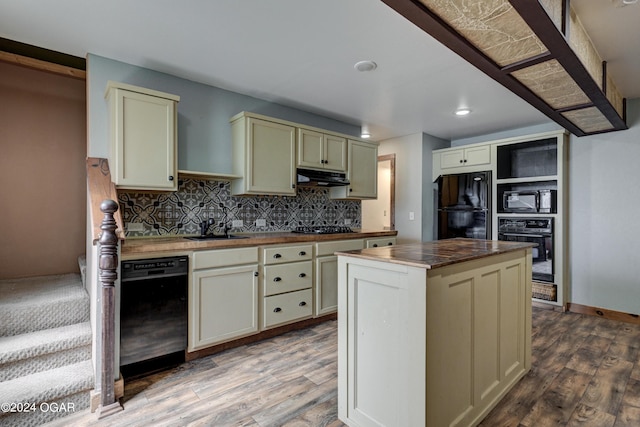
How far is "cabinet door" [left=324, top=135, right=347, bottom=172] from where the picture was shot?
3.58 meters

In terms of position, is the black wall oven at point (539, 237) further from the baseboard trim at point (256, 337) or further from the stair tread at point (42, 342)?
the stair tread at point (42, 342)

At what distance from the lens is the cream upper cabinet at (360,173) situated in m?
3.88

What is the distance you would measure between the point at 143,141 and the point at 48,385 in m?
1.66

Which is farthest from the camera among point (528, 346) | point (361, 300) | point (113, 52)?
point (113, 52)

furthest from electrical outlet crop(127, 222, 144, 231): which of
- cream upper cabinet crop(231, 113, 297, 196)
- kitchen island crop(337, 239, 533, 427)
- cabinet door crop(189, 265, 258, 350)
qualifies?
kitchen island crop(337, 239, 533, 427)

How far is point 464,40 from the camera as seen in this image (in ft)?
5.39

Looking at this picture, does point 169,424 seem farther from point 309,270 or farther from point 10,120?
point 10,120

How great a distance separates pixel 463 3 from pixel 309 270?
7.78ft

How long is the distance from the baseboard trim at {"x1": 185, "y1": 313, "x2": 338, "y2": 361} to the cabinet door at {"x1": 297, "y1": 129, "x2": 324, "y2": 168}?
5.37 feet

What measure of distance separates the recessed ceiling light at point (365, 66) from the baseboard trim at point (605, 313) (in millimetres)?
3647

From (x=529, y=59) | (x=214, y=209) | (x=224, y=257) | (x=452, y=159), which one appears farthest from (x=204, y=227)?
(x=452, y=159)

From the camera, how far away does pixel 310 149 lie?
3428mm

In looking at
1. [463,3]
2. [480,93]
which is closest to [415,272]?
[463,3]

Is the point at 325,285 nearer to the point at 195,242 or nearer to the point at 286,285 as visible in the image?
the point at 286,285
